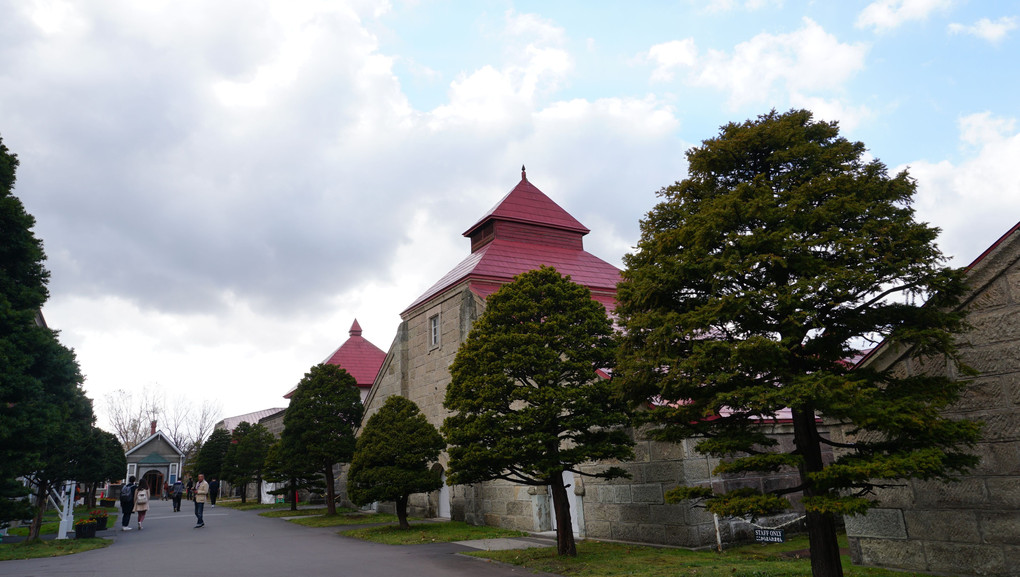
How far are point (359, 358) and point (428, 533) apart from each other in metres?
21.4

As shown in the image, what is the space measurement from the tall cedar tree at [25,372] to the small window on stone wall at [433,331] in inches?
406

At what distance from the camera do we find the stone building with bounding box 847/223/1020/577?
7504 mm

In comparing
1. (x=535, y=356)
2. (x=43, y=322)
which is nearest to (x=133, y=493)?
(x=43, y=322)

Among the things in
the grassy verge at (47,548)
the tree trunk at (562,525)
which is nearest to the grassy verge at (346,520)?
the grassy verge at (47,548)

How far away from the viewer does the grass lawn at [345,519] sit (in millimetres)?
20000

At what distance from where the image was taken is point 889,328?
691 cm

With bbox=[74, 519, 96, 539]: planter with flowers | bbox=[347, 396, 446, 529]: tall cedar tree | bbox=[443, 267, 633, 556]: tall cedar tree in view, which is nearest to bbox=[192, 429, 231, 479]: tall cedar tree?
bbox=[74, 519, 96, 539]: planter with flowers

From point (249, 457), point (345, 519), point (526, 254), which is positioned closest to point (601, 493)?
point (526, 254)

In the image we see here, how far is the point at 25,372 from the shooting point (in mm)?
14352

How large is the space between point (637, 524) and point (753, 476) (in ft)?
8.89

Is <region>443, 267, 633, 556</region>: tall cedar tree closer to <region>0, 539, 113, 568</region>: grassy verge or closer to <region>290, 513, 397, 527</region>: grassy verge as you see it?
<region>0, 539, 113, 568</region>: grassy verge

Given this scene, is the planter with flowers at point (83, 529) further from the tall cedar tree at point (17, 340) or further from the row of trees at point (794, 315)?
the row of trees at point (794, 315)

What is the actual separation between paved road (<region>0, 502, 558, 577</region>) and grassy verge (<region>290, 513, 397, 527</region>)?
3182mm

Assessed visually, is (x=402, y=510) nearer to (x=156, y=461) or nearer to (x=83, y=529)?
(x=83, y=529)
